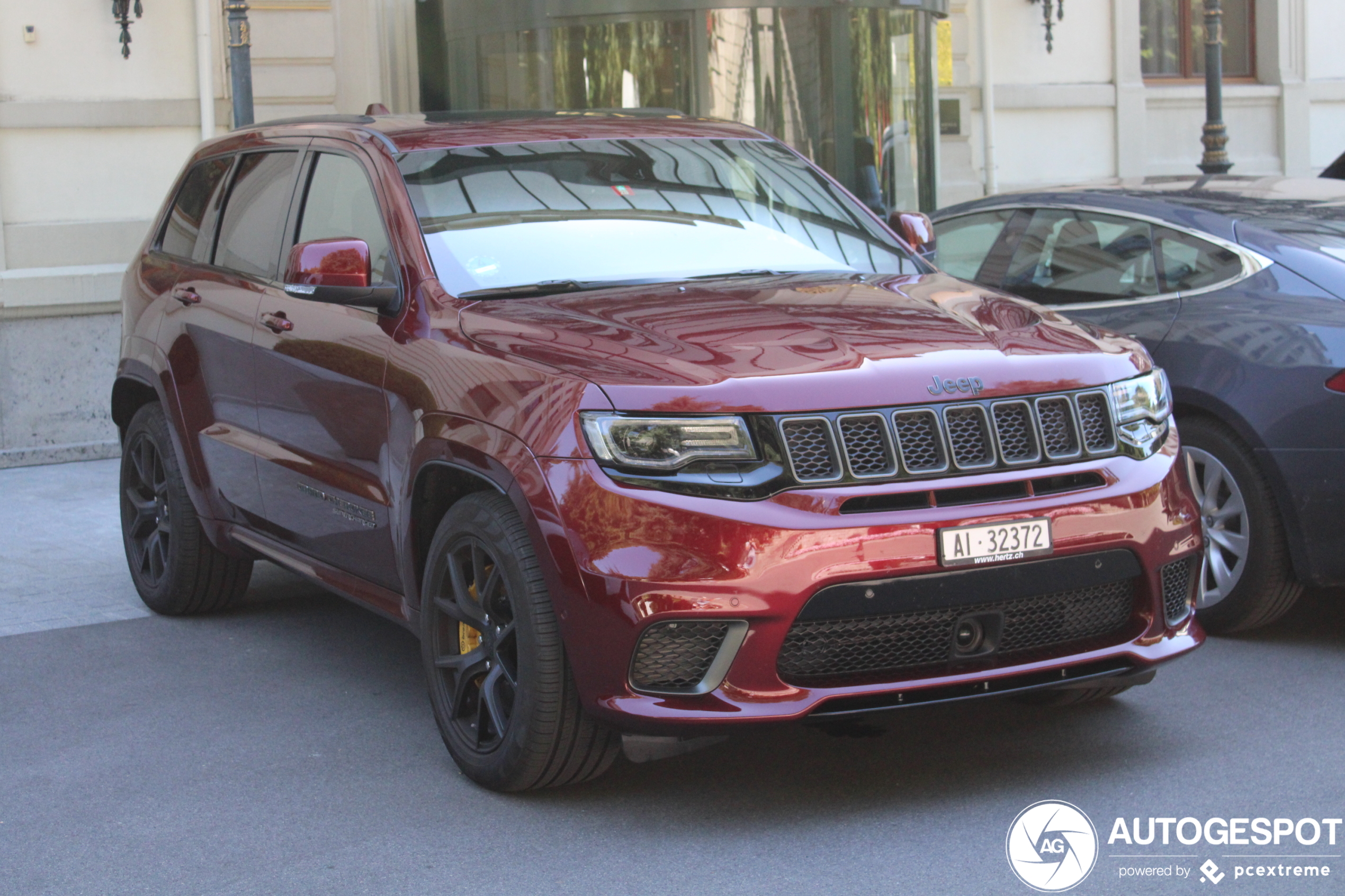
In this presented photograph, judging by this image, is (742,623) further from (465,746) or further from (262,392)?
(262,392)

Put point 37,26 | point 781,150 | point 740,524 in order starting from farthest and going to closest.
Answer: point 37,26 < point 781,150 < point 740,524

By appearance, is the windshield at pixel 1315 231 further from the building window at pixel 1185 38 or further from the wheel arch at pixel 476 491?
the building window at pixel 1185 38

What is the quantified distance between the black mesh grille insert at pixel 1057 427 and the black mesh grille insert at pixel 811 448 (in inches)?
23.0

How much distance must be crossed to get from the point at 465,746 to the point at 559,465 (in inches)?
37.1

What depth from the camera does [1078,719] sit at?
4.74m

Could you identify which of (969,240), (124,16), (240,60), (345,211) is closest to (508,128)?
(345,211)

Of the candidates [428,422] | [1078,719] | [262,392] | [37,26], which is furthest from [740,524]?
[37,26]

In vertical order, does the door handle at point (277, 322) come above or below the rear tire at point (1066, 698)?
above

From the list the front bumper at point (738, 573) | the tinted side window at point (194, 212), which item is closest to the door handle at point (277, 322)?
the tinted side window at point (194, 212)

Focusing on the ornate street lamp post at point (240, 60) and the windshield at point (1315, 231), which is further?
the ornate street lamp post at point (240, 60)

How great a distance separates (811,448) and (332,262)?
1637mm

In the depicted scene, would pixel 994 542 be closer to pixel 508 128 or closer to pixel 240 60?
pixel 508 128

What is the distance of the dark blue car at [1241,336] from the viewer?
5.26m

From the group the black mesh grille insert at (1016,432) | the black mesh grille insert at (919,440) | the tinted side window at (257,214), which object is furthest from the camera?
the tinted side window at (257,214)
